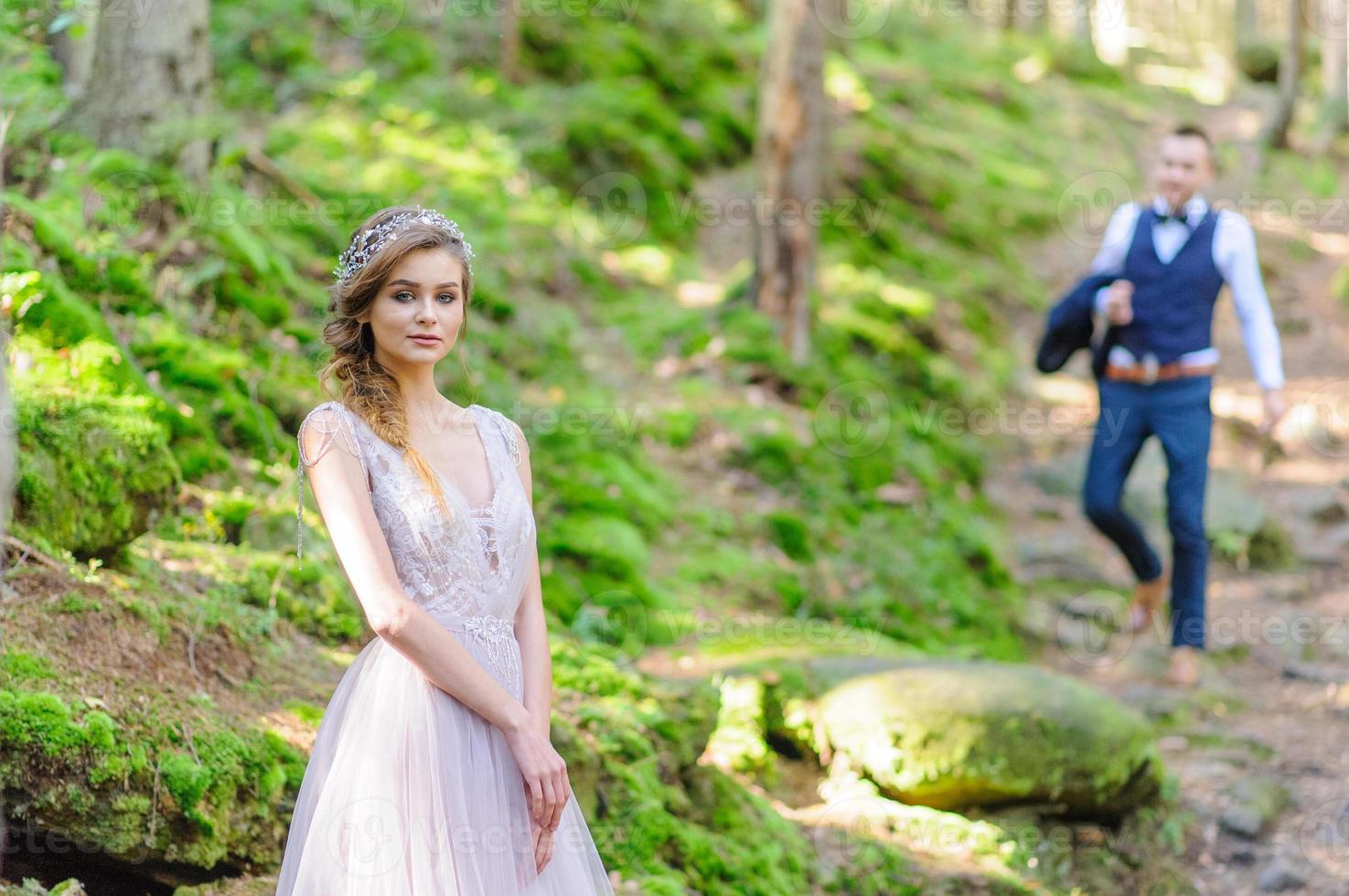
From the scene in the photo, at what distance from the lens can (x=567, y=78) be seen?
12070 millimetres

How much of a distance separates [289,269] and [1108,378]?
4.52 meters

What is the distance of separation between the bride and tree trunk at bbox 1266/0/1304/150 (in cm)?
1768

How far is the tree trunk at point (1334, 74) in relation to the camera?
17703 millimetres

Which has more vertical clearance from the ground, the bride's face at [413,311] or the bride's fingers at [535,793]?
the bride's face at [413,311]

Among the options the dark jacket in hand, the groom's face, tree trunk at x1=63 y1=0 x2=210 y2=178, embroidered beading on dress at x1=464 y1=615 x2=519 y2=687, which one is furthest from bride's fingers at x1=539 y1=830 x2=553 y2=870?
tree trunk at x1=63 y1=0 x2=210 y2=178

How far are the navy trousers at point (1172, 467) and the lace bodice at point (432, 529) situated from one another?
168 inches

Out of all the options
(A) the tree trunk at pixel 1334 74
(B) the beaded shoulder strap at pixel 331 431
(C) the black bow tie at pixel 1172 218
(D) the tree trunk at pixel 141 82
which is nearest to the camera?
(B) the beaded shoulder strap at pixel 331 431

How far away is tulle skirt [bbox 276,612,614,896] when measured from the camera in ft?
7.79

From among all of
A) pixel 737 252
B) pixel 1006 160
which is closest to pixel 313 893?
pixel 737 252

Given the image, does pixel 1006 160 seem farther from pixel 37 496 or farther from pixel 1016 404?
pixel 37 496

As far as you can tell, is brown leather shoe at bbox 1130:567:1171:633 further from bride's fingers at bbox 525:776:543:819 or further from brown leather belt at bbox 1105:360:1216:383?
bride's fingers at bbox 525:776:543:819

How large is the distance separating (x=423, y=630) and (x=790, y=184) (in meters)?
7.76

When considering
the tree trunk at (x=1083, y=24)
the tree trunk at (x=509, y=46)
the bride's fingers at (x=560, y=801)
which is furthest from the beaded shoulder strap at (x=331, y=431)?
the tree trunk at (x=1083, y=24)

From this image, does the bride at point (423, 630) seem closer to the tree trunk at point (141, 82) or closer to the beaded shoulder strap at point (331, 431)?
the beaded shoulder strap at point (331, 431)
